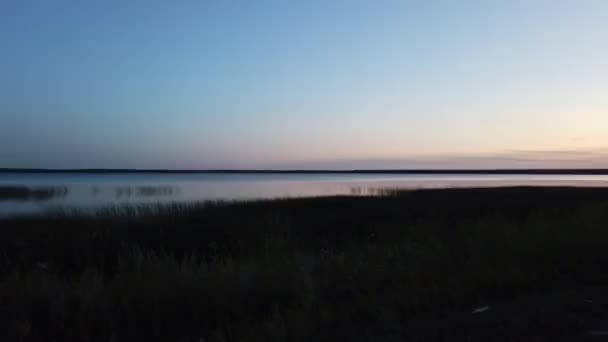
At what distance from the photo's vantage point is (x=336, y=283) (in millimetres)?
8727

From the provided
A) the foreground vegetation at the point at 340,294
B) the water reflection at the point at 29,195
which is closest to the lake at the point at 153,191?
the water reflection at the point at 29,195

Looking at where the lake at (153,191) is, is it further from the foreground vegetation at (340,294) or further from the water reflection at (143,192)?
the foreground vegetation at (340,294)

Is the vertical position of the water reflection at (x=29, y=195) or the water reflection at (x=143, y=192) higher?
the water reflection at (x=29, y=195)

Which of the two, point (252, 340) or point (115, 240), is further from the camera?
point (115, 240)

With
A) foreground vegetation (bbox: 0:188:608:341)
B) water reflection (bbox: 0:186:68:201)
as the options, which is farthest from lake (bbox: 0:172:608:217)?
foreground vegetation (bbox: 0:188:608:341)

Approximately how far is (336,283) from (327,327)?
8.16ft

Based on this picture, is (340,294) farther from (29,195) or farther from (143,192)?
(143,192)

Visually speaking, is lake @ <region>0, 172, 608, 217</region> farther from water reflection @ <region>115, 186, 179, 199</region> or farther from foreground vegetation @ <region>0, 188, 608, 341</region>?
foreground vegetation @ <region>0, 188, 608, 341</region>

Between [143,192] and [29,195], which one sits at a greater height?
[29,195]

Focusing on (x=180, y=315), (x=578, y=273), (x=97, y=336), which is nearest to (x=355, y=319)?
(x=180, y=315)

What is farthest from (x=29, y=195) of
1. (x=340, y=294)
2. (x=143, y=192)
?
(x=340, y=294)

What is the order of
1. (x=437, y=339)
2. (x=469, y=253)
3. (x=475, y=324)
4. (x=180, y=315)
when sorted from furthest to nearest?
(x=469, y=253)
(x=180, y=315)
(x=475, y=324)
(x=437, y=339)

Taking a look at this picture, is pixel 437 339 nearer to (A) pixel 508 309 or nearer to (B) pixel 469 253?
(A) pixel 508 309

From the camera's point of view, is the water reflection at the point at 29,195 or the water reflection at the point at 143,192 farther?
the water reflection at the point at 143,192
